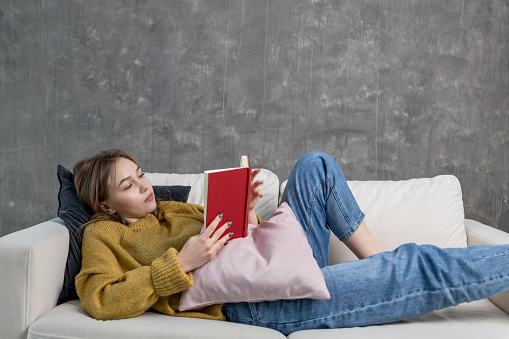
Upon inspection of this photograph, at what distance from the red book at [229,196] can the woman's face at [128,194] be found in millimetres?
405

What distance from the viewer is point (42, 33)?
2617 millimetres

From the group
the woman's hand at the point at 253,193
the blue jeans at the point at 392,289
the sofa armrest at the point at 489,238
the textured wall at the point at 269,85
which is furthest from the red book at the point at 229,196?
the textured wall at the point at 269,85

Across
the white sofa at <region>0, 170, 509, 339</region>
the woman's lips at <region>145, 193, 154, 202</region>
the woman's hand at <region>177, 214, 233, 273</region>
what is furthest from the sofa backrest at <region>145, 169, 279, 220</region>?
the woman's hand at <region>177, 214, 233, 273</region>

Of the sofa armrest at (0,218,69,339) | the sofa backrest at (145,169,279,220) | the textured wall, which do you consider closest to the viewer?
the sofa armrest at (0,218,69,339)

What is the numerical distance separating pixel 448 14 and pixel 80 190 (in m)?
1.99

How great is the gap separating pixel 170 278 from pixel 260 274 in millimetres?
251

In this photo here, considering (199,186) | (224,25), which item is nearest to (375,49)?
(224,25)

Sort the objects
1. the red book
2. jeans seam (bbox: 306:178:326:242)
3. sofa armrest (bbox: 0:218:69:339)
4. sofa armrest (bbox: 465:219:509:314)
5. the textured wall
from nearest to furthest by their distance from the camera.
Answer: the red book < sofa armrest (bbox: 0:218:69:339) < sofa armrest (bbox: 465:219:509:314) < jeans seam (bbox: 306:178:326:242) < the textured wall

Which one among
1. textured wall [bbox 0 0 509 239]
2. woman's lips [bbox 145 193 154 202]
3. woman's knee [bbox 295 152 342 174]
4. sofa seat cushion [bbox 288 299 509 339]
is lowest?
sofa seat cushion [bbox 288 299 509 339]

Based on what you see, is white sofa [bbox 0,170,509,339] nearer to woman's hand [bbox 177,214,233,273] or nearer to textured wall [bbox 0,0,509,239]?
woman's hand [bbox 177,214,233,273]

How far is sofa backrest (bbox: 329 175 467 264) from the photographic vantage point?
5.96 ft

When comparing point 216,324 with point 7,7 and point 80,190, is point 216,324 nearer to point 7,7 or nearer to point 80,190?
point 80,190

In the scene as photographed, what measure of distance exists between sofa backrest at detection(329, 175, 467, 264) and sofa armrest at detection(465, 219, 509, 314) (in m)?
0.04

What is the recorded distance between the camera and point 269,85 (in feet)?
8.23
